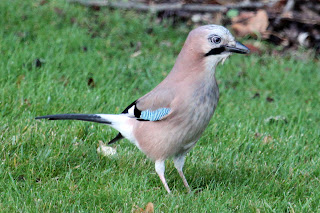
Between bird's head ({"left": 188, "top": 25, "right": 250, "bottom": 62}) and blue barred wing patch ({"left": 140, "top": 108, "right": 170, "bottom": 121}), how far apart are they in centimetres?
47

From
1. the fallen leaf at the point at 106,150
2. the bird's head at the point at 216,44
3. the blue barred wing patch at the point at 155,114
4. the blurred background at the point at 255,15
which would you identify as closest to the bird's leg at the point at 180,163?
the blue barred wing patch at the point at 155,114

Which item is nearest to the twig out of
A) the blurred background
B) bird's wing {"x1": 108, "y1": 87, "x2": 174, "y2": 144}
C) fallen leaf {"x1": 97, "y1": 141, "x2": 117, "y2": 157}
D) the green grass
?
the blurred background

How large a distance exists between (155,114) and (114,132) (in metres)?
1.00

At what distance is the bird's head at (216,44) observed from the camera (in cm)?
356

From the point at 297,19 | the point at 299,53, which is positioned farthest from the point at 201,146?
the point at 297,19

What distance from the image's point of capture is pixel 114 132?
463 centimetres

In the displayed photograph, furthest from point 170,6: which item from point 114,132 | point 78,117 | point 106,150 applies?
point 78,117

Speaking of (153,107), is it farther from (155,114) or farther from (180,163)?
(180,163)

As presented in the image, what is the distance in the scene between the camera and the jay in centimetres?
357

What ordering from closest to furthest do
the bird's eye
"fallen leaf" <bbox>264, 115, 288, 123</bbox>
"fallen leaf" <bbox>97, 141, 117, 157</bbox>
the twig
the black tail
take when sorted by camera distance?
1. the bird's eye
2. the black tail
3. "fallen leaf" <bbox>97, 141, 117, 157</bbox>
4. "fallen leaf" <bbox>264, 115, 288, 123</bbox>
5. the twig

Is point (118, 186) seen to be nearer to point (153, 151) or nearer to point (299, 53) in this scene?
point (153, 151)

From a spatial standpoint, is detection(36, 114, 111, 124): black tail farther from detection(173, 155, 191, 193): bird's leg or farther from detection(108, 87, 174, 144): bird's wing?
detection(173, 155, 191, 193): bird's leg

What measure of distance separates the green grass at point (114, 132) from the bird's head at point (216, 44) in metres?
0.98

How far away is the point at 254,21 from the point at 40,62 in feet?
11.2
